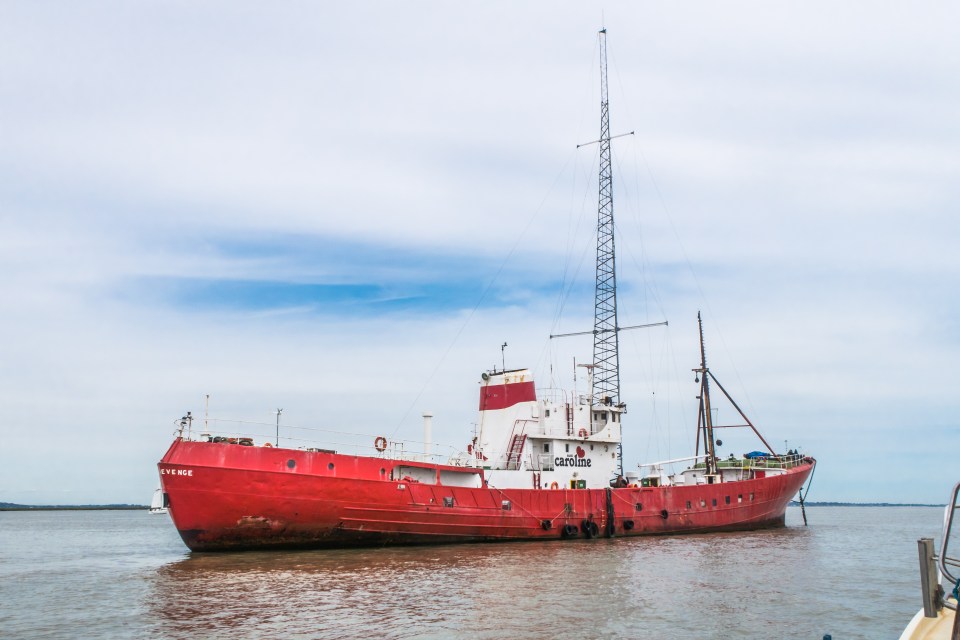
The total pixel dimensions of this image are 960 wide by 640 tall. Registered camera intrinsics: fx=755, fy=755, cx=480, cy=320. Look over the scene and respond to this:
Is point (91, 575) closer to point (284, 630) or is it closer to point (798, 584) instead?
point (284, 630)

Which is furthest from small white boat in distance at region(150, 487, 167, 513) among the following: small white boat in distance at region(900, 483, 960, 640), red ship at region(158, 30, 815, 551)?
small white boat in distance at region(900, 483, 960, 640)

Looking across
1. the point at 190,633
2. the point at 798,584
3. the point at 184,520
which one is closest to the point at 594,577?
the point at 798,584

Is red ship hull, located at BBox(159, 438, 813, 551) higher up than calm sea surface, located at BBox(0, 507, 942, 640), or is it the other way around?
red ship hull, located at BBox(159, 438, 813, 551)

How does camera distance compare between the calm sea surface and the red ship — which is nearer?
the calm sea surface

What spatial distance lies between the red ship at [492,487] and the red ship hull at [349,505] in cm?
4

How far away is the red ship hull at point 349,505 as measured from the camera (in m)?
24.8

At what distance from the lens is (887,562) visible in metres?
29.0

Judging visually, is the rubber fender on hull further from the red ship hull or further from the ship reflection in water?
the ship reflection in water

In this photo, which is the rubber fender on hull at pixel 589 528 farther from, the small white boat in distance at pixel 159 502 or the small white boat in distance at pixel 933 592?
the small white boat in distance at pixel 933 592

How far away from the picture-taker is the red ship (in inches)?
985

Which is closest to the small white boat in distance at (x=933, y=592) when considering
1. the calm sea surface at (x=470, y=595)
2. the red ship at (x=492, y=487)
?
the calm sea surface at (x=470, y=595)

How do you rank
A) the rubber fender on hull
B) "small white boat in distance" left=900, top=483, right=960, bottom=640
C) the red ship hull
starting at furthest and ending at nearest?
the rubber fender on hull
the red ship hull
"small white boat in distance" left=900, top=483, right=960, bottom=640

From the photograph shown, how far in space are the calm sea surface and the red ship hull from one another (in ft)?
2.46

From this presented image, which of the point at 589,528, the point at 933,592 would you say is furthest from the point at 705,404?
the point at 933,592
